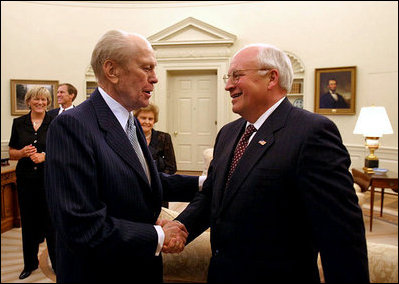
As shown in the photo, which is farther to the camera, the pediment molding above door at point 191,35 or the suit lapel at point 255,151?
the pediment molding above door at point 191,35

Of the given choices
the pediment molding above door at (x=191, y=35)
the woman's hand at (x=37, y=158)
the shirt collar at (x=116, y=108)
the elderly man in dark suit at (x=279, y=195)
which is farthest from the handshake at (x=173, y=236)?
the pediment molding above door at (x=191, y=35)

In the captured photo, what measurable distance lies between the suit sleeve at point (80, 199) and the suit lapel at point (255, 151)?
420mm

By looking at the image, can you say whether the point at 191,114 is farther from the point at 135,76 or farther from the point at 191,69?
the point at 135,76

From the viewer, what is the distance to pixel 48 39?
8.53m

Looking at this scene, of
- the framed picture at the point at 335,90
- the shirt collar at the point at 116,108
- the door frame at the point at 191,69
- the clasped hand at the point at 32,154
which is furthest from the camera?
the door frame at the point at 191,69

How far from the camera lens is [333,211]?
1.35m

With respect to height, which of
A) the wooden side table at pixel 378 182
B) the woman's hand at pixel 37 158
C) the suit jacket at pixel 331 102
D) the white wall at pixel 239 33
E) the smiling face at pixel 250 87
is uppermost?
the white wall at pixel 239 33

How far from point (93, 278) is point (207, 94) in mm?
7794

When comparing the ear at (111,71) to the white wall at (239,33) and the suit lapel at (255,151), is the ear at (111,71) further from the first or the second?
the white wall at (239,33)

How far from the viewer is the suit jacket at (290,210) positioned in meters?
1.35

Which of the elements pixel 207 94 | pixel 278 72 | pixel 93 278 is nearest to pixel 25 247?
pixel 93 278

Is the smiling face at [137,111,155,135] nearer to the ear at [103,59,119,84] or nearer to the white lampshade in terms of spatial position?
the ear at [103,59,119,84]

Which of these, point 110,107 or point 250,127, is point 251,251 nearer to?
point 250,127

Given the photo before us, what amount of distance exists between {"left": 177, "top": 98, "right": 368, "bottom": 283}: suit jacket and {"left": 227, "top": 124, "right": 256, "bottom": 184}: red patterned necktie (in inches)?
4.0
